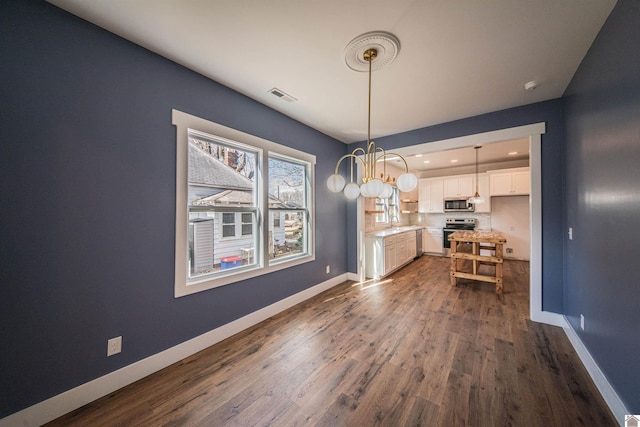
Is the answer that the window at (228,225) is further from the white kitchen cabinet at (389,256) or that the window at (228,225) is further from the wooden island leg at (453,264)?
the wooden island leg at (453,264)

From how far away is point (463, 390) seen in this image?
66.8 inches

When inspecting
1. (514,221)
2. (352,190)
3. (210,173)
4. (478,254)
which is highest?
(210,173)

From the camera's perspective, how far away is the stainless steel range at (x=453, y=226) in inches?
253

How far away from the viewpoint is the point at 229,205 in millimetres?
2535

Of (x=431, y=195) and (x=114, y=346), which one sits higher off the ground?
(x=431, y=195)

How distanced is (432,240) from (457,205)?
4.19ft

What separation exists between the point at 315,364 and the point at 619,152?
8.98ft

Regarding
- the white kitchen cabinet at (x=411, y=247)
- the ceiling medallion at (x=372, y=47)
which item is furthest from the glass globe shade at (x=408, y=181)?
the white kitchen cabinet at (x=411, y=247)

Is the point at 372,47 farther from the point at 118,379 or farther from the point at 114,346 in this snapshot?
the point at 118,379

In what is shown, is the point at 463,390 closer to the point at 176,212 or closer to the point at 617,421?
the point at 617,421

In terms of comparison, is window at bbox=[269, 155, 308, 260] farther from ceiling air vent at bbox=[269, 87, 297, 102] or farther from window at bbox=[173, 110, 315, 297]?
ceiling air vent at bbox=[269, 87, 297, 102]

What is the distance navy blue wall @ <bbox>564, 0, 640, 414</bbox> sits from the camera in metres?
1.30

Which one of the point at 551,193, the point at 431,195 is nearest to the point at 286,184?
the point at 551,193

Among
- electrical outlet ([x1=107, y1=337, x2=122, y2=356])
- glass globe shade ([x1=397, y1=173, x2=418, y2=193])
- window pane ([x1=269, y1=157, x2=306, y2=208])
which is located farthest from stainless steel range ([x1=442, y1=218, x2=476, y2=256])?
electrical outlet ([x1=107, y1=337, x2=122, y2=356])
